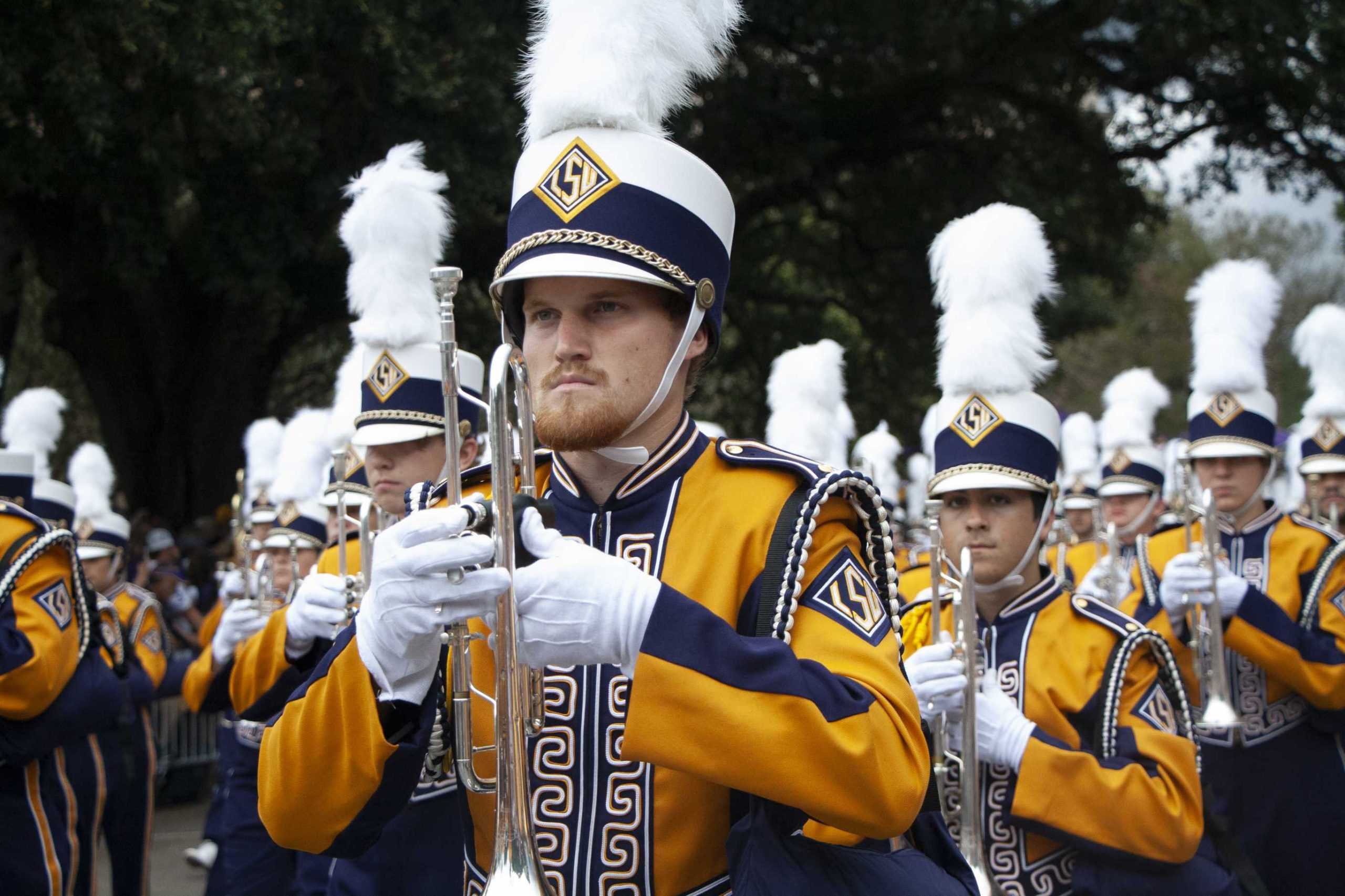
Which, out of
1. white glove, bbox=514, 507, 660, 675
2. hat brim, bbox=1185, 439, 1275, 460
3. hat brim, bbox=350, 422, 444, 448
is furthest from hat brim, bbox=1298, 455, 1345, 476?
white glove, bbox=514, 507, 660, 675

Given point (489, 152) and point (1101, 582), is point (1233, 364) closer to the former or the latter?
point (1101, 582)

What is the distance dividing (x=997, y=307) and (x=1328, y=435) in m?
4.86

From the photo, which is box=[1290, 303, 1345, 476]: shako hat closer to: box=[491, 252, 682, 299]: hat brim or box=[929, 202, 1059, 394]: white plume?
box=[929, 202, 1059, 394]: white plume

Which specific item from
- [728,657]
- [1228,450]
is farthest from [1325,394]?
[728,657]

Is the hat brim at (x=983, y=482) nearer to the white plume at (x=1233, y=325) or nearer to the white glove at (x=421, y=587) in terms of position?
the white glove at (x=421, y=587)

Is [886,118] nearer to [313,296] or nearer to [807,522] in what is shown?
[313,296]

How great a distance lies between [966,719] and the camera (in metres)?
4.29

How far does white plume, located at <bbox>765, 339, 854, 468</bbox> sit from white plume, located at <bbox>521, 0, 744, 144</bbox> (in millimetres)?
4427

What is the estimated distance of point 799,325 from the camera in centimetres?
1767

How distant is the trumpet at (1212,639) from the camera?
593cm

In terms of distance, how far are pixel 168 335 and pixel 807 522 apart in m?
14.3

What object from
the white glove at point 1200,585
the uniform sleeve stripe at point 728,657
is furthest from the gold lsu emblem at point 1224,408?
the uniform sleeve stripe at point 728,657

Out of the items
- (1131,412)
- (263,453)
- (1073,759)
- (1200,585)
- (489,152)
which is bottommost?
(1073,759)

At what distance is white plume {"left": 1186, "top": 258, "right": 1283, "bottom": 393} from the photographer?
7418mm
